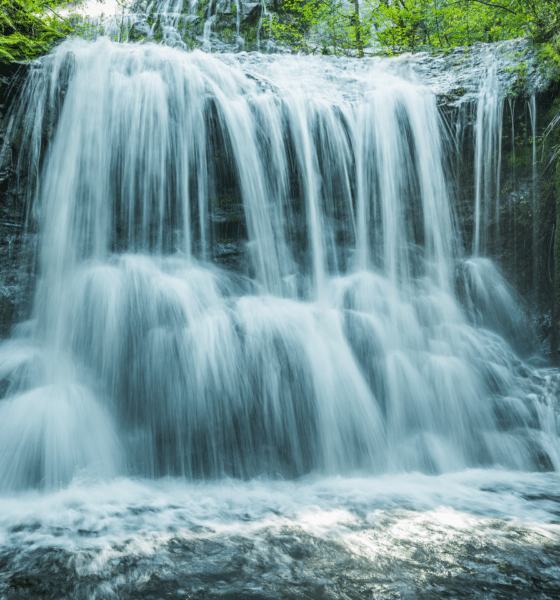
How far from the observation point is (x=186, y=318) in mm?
4926

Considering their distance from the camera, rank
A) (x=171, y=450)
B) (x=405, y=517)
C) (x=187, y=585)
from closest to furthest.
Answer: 1. (x=187, y=585)
2. (x=405, y=517)
3. (x=171, y=450)

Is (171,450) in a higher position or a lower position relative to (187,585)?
higher

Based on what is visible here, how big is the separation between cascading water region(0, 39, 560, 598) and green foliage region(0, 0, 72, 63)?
0.43 metres

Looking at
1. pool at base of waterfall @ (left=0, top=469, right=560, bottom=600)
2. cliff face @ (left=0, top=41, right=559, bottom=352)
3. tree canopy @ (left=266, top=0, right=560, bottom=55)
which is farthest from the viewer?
tree canopy @ (left=266, top=0, right=560, bottom=55)

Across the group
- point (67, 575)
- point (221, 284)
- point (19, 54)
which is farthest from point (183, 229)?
point (67, 575)

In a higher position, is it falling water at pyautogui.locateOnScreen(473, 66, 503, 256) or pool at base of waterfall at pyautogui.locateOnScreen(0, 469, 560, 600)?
falling water at pyautogui.locateOnScreen(473, 66, 503, 256)

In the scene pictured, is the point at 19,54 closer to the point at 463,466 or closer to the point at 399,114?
the point at 399,114

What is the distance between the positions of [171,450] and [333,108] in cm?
557

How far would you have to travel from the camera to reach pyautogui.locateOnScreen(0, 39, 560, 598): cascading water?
3549mm

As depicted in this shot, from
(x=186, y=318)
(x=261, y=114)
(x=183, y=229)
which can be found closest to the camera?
(x=186, y=318)

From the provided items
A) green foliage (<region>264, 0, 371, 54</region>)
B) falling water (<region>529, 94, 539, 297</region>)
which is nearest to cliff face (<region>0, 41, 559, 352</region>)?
falling water (<region>529, 94, 539, 297</region>)

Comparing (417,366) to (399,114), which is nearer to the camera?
(417,366)

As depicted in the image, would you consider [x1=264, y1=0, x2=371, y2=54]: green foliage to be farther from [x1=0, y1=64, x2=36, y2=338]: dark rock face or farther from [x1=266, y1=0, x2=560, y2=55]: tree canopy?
[x1=0, y1=64, x2=36, y2=338]: dark rock face

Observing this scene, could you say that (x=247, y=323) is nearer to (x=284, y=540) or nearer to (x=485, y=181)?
(x=284, y=540)
